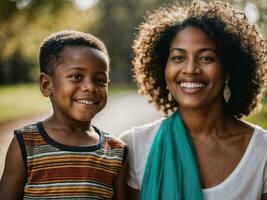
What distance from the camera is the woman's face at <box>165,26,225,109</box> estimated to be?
138 inches

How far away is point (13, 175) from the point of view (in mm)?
3131

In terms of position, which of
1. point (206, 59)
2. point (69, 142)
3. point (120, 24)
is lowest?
point (69, 142)

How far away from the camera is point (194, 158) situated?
11.8ft

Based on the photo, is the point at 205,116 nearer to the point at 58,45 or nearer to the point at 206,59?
the point at 206,59

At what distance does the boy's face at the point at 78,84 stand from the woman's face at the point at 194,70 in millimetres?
565

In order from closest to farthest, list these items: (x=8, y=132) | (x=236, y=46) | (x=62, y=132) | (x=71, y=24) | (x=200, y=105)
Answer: (x=62, y=132), (x=200, y=105), (x=236, y=46), (x=8, y=132), (x=71, y=24)

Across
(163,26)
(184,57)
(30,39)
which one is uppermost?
(30,39)

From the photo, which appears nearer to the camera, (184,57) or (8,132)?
(184,57)

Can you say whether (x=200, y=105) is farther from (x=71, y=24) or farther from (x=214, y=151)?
(x=71, y=24)

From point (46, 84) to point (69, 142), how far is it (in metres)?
0.46

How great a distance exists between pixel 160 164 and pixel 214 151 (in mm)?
412

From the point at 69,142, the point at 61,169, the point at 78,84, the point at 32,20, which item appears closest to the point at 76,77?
the point at 78,84

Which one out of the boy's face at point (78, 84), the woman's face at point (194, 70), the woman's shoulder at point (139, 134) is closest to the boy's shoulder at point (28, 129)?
the boy's face at point (78, 84)

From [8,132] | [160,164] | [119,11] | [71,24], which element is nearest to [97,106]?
[160,164]
